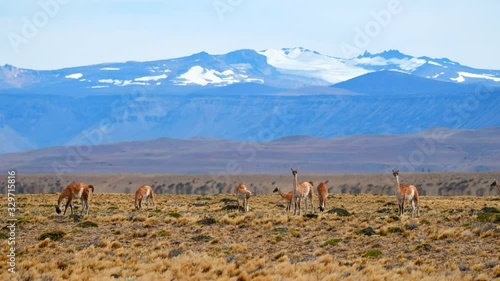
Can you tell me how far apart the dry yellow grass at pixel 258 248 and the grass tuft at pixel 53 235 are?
0.20 meters

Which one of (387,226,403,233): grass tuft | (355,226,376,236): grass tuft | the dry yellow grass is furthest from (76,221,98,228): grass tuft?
(387,226,403,233): grass tuft

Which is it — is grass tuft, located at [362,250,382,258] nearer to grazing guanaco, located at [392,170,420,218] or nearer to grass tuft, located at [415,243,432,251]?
grass tuft, located at [415,243,432,251]

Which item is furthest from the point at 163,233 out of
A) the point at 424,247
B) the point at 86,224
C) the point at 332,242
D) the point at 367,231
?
the point at 424,247

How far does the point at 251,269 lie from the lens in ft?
73.7

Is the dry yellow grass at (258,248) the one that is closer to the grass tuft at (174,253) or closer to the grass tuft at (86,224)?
the grass tuft at (174,253)

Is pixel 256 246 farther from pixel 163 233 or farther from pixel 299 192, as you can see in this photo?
pixel 299 192

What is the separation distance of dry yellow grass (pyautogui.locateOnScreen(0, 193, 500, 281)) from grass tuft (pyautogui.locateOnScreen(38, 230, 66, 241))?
20cm

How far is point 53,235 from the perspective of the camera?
27.2 m

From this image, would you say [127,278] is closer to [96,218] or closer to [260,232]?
[260,232]

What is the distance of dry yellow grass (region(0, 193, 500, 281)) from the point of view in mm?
21875

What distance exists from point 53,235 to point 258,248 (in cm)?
626

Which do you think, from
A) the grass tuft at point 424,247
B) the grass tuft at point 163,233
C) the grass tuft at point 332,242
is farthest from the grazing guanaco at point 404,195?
the grass tuft at point 163,233

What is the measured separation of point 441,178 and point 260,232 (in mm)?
96100

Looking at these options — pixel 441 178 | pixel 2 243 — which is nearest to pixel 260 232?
pixel 2 243
